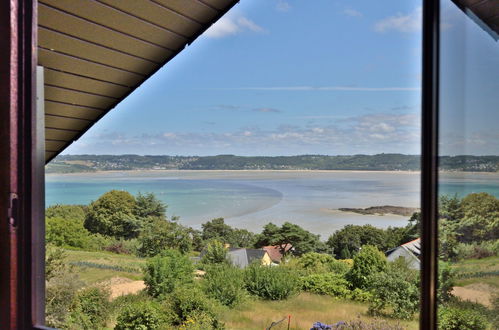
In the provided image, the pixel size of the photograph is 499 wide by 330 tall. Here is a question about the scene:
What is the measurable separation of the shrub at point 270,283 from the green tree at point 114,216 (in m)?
1.51

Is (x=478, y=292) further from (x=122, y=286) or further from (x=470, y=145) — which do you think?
(x=122, y=286)

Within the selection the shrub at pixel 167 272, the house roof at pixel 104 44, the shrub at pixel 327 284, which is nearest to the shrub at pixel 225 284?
the shrub at pixel 167 272

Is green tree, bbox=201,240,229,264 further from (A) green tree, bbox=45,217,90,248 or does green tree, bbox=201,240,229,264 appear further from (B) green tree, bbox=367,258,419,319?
(B) green tree, bbox=367,258,419,319

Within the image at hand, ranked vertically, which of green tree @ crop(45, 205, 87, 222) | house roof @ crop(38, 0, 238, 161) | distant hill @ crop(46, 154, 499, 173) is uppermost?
house roof @ crop(38, 0, 238, 161)

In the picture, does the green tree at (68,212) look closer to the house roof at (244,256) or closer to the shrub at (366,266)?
the house roof at (244,256)

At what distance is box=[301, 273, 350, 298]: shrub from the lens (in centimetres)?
470

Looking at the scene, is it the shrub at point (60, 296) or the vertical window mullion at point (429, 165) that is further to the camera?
the shrub at point (60, 296)

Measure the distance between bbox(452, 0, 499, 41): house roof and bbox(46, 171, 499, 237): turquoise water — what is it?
3.89 m

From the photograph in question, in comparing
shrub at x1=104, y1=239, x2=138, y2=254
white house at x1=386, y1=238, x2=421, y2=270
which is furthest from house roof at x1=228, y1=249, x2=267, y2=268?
white house at x1=386, y1=238, x2=421, y2=270

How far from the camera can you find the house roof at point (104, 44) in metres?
1.31

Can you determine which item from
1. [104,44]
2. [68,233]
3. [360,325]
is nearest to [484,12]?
[104,44]

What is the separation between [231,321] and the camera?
467cm

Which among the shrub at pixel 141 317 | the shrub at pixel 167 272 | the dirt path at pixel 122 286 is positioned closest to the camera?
the shrub at pixel 141 317

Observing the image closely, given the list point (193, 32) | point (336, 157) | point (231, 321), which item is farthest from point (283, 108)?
point (193, 32)
